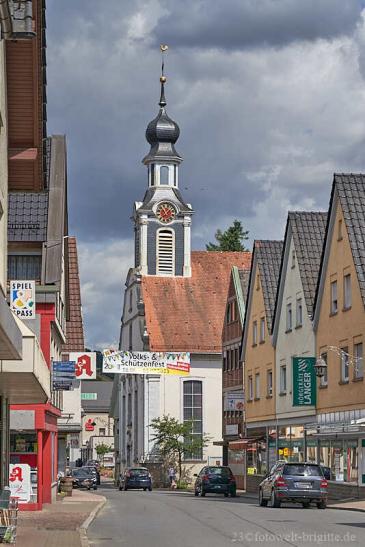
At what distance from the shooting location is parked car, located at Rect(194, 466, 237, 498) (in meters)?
53.3

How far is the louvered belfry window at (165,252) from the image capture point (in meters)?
92.9

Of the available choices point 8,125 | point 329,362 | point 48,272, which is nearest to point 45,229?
point 48,272

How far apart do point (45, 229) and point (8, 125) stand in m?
17.6

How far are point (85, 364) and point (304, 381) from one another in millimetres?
8983

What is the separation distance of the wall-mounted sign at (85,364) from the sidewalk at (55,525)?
29.7ft

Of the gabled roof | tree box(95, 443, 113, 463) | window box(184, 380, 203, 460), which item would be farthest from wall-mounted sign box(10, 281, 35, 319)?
tree box(95, 443, 113, 463)

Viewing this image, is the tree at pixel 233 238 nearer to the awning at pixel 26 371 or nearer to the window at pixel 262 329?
the window at pixel 262 329

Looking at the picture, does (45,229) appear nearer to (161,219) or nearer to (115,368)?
(115,368)

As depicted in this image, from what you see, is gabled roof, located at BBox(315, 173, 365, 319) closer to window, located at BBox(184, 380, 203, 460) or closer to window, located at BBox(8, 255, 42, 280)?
window, located at BBox(8, 255, 42, 280)

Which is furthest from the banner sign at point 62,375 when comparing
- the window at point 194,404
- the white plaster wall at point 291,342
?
the window at point 194,404

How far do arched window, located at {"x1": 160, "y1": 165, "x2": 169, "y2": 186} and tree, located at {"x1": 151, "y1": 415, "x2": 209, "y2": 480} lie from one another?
22.0m

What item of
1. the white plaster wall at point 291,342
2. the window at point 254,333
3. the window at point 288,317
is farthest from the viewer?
the window at point 254,333

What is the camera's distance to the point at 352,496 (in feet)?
144

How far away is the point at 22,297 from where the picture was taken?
31.1 metres
